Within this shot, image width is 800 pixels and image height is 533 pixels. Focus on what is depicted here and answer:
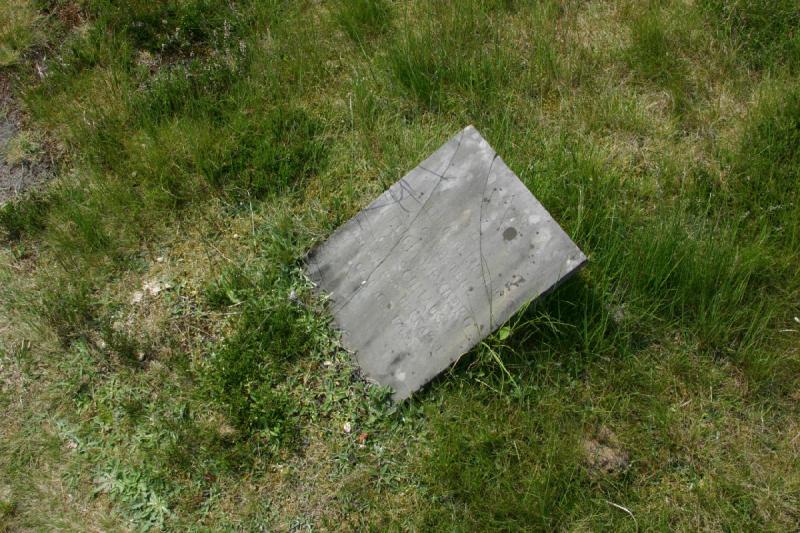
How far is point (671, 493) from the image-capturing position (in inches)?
108

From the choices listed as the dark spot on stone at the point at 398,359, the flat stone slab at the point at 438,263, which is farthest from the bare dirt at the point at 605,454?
the dark spot on stone at the point at 398,359

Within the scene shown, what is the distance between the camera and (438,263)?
3109mm

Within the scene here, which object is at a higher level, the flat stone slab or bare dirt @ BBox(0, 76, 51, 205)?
bare dirt @ BBox(0, 76, 51, 205)

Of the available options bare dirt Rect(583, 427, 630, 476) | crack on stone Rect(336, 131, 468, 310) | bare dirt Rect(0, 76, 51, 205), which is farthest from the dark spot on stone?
bare dirt Rect(0, 76, 51, 205)

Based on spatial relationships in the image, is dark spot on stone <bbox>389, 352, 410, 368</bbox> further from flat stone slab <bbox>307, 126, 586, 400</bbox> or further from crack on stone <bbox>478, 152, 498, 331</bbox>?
crack on stone <bbox>478, 152, 498, 331</bbox>

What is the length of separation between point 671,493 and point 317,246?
2.00 m

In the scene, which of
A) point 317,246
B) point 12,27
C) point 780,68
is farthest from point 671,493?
point 12,27

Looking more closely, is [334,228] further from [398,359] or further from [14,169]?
[14,169]

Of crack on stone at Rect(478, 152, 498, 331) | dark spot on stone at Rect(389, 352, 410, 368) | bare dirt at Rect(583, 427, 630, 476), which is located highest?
crack on stone at Rect(478, 152, 498, 331)

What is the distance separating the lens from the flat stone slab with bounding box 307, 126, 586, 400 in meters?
2.97

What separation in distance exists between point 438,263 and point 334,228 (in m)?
0.73

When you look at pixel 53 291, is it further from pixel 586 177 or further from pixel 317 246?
pixel 586 177

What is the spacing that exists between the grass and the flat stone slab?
0.41 ft

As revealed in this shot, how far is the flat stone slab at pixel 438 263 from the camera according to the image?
2.97 meters
